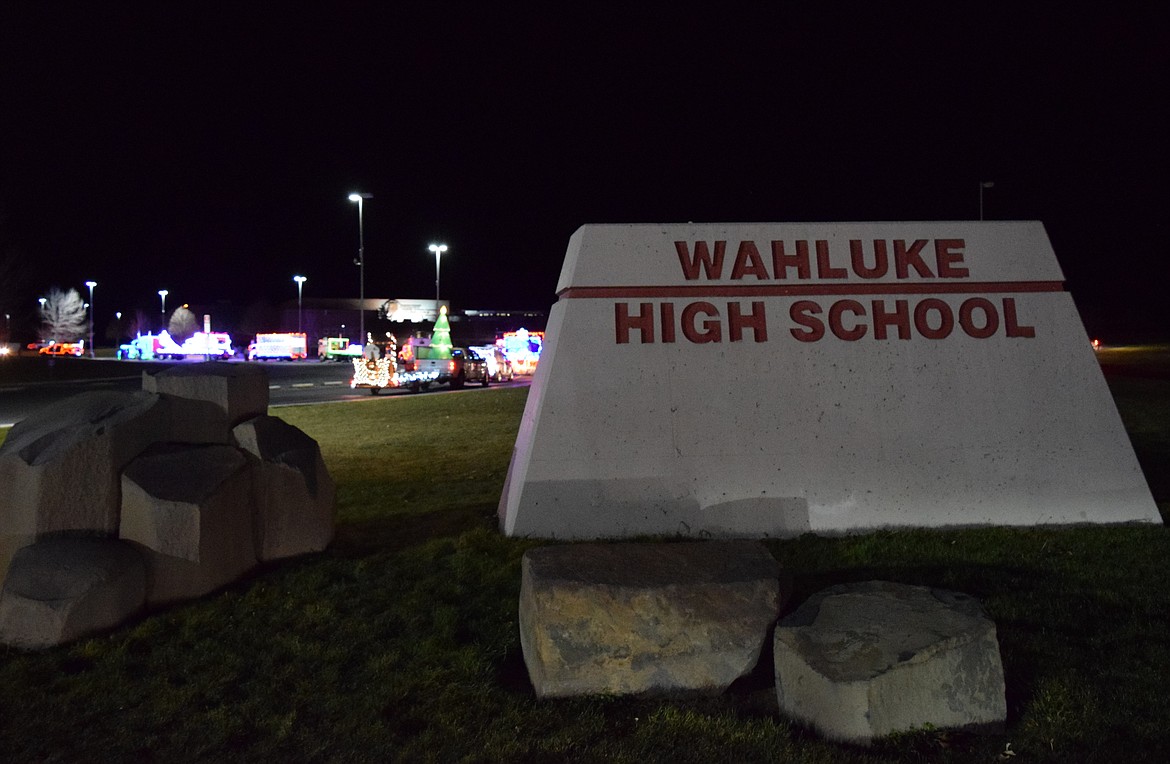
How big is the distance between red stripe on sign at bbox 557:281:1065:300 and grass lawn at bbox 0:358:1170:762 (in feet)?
6.81

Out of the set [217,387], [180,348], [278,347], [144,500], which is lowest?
[144,500]

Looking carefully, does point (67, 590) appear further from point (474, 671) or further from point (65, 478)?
point (474, 671)

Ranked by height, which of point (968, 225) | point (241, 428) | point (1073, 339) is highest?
point (968, 225)

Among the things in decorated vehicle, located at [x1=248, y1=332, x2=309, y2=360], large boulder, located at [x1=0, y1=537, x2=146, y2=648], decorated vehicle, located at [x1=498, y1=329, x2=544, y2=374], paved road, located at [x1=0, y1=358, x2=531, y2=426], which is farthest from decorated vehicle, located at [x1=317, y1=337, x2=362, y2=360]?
large boulder, located at [x1=0, y1=537, x2=146, y2=648]

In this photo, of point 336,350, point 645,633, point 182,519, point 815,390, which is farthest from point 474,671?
point 336,350

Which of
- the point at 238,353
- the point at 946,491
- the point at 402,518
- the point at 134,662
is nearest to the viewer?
the point at 134,662

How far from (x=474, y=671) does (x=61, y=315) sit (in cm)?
10035

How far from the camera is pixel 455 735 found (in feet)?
12.5

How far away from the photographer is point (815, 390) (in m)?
7.09

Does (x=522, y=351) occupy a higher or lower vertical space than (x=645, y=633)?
higher

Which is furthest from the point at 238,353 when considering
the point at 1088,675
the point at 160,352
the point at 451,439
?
the point at 1088,675

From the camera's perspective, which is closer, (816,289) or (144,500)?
(144,500)

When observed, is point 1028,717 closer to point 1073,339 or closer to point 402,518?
point 1073,339

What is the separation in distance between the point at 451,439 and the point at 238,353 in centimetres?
6466
